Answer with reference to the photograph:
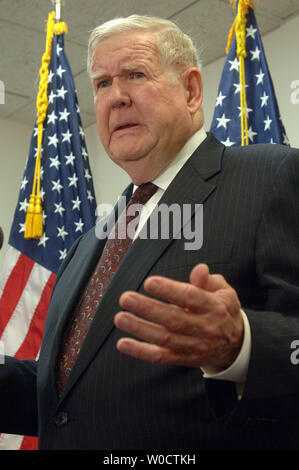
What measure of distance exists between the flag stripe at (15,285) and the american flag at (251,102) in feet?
3.50

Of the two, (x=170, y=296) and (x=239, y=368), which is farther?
(x=239, y=368)

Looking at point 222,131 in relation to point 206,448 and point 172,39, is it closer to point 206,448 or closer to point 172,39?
point 172,39

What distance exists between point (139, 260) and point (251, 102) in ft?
5.14

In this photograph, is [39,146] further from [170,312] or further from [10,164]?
[170,312]

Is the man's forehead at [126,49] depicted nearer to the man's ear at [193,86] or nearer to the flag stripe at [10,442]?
the man's ear at [193,86]

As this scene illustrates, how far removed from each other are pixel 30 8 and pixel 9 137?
158 cm

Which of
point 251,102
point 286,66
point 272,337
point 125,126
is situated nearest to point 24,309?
point 251,102

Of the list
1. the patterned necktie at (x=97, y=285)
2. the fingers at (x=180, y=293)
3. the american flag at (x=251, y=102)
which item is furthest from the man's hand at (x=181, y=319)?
the american flag at (x=251, y=102)

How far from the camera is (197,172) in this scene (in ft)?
4.28

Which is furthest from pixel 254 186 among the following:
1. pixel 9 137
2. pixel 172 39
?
pixel 9 137

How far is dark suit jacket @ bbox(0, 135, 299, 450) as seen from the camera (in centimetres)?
96

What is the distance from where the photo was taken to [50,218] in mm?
2945

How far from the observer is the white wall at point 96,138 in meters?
3.46

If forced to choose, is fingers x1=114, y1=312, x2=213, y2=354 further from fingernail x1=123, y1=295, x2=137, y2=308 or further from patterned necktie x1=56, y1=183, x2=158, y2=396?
patterned necktie x1=56, y1=183, x2=158, y2=396
